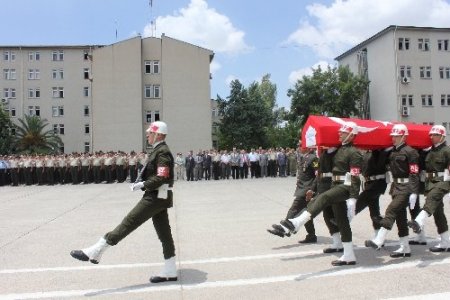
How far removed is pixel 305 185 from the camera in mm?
9836

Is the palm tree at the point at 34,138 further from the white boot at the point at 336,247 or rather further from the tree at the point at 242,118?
the white boot at the point at 336,247

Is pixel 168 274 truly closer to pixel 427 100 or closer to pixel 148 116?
pixel 148 116

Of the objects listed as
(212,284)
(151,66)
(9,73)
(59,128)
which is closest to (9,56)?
(9,73)

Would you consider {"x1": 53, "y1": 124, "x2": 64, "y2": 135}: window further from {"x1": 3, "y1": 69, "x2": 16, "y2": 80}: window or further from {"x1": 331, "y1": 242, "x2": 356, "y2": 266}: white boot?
{"x1": 331, "y1": 242, "x2": 356, "y2": 266}: white boot

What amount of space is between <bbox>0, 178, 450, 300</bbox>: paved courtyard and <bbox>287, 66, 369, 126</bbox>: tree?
147 ft

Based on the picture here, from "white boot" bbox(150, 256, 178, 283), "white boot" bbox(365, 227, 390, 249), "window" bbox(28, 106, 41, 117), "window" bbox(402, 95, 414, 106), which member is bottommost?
"white boot" bbox(150, 256, 178, 283)

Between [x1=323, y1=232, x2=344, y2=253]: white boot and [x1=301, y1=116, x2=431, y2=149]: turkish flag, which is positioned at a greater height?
[x1=301, y1=116, x2=431, y2=149]: turkish flag

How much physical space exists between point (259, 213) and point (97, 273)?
6816mm

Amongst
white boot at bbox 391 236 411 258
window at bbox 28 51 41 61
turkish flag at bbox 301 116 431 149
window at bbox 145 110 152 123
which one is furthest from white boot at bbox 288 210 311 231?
window at bbox 28 51 41 61

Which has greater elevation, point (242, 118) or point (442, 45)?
point (442, 45)

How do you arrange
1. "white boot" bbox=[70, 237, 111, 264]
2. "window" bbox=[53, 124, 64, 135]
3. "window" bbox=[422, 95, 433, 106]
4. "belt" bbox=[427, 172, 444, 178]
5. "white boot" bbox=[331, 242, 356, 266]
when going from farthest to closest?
1. "window" bbox=[53, 124, 64, 135]
2. "window" bbox=[422, 95, 433, 106]
3. "belt" bbox=[427, 172, 444, 178]
4. "white boot" bbox=[331, 242, 356, 266]
5. "white boot" bbox=[70, 237, 111, 264]

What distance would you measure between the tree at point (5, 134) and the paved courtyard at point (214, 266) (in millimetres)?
59800

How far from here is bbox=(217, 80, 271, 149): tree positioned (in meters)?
56.4

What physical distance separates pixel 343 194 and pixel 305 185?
7.37 feet
